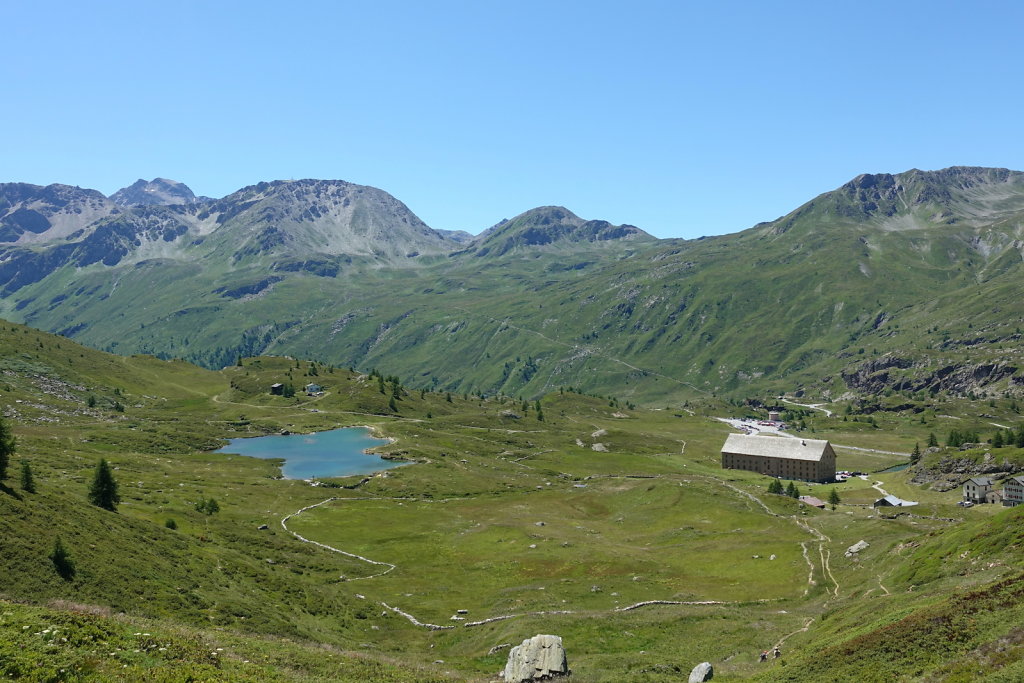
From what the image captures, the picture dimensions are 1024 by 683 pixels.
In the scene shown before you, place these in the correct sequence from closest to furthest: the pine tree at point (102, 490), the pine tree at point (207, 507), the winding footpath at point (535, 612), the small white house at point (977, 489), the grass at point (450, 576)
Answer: the grass at point (450, 576) → the winding footpath at point (535, 612) → the pine tree at point (102, 490) → the pine tree at point (207, 507) → the small white house at point (977, 489)

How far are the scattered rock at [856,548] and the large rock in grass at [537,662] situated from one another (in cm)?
5887

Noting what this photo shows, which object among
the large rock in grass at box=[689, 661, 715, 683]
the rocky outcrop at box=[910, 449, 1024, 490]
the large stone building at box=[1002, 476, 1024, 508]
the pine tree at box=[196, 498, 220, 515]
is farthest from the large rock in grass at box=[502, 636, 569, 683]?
the rocky outcrop at box=[910, 449, 1024, 490]

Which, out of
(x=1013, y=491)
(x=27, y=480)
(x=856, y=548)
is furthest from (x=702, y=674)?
(x=1013, y=491)

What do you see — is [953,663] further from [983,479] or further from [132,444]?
[132,444]

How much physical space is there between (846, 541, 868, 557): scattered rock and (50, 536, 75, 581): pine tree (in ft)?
290

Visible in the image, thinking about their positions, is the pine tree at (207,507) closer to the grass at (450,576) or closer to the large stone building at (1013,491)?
the grass at (450,576)

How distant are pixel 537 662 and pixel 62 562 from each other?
123 feet

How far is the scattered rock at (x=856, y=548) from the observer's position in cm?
8694

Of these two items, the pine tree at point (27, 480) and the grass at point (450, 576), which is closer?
the grass at point (450, 576)

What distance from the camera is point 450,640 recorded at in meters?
64.3

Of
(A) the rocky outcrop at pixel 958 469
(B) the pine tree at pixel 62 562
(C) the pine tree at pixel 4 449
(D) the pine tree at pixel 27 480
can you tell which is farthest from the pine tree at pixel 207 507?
(A) the rocky outcrop at pixel 958 469

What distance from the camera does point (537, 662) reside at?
44594mm

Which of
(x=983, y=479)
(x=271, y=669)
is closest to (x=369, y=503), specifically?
(x=271, y=669)

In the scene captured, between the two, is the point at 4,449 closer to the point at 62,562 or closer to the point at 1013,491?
the point at 62,562
